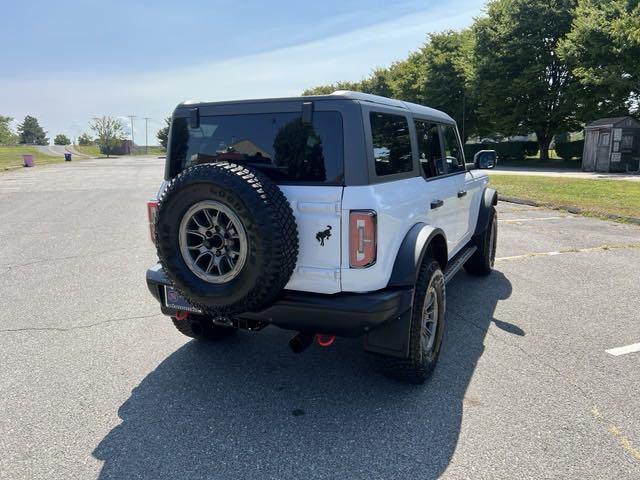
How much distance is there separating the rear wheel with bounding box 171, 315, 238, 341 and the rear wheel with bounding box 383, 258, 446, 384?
1360 mm

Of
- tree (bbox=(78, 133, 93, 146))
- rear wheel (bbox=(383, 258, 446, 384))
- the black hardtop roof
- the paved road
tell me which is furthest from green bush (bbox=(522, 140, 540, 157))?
tree (bbox=(78, 133, 93, 146))

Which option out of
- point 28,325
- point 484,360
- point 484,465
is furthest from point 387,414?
point 28,325

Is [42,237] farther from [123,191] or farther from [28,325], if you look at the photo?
[123,191]

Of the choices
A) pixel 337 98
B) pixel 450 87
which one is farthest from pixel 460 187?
pixel 450 87

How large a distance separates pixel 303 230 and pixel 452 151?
2574mm

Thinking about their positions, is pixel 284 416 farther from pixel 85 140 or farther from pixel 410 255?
pixel 85 140

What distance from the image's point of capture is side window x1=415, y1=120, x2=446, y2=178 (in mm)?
3701

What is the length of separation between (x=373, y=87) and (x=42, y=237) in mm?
52448

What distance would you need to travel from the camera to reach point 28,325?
165 inches

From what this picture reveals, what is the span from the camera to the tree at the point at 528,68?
90.4 feet

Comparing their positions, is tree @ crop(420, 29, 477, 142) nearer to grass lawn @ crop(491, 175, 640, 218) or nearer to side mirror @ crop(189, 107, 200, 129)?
grass lawn @ crop(491, 175, 640, 218)

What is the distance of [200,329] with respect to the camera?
3.68 m

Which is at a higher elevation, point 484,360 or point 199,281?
point 199,281

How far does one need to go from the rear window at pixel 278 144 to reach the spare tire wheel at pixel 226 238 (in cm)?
25
